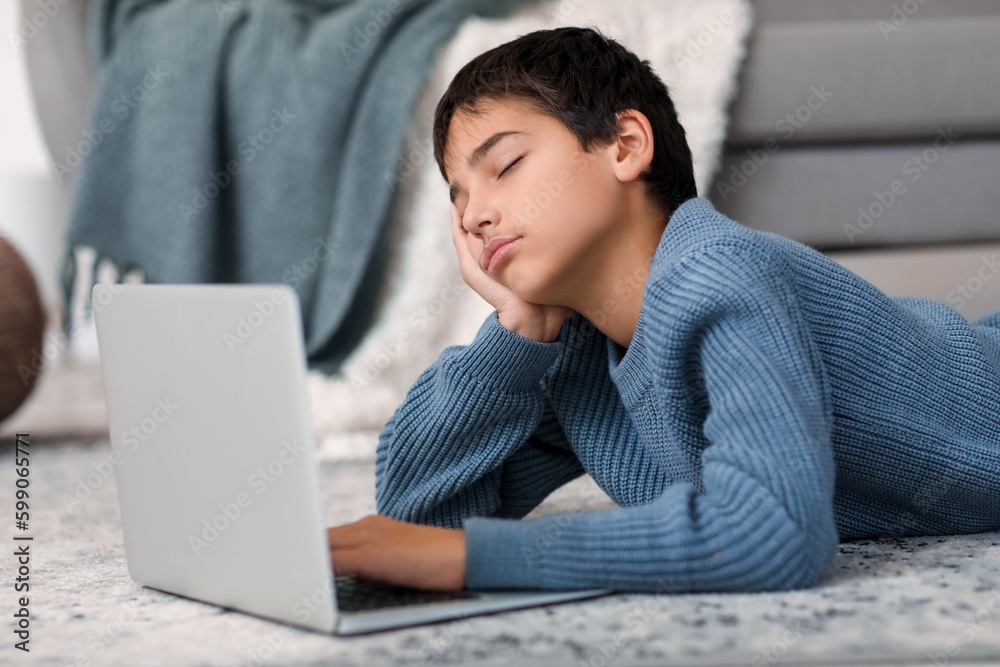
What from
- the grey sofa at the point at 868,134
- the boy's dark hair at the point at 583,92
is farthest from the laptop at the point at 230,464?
the grey sofa at the point at 868,134

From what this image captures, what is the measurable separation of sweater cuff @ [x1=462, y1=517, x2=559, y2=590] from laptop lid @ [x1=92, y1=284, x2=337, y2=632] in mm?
109

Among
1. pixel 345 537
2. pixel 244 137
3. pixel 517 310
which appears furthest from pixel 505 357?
pixel 244 137

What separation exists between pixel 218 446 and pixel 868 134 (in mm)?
1345

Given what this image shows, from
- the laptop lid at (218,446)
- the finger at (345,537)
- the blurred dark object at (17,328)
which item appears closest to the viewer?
the laptop lid at (218,446)

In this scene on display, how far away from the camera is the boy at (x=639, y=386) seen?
2.26ft

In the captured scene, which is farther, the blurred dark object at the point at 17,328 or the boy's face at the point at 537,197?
the blurred dark object at the point at 17,328

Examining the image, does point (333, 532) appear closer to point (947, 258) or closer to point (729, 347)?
point (729, 347)

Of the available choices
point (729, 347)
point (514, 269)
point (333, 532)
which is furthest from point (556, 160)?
point (333, 532)

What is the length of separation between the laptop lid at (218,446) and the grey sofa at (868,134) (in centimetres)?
112

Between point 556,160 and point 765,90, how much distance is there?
0.91 metres

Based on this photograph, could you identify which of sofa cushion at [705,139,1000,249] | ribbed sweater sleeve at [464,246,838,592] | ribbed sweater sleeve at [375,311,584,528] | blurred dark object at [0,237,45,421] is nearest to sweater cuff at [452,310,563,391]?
ribbed sweater sleeve at [375,311,584,528]

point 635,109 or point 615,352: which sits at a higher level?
point 635,109

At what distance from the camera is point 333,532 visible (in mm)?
753

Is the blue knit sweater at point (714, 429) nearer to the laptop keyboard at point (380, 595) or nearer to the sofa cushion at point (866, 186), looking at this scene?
the laptop keyboard at point (380, 595)
